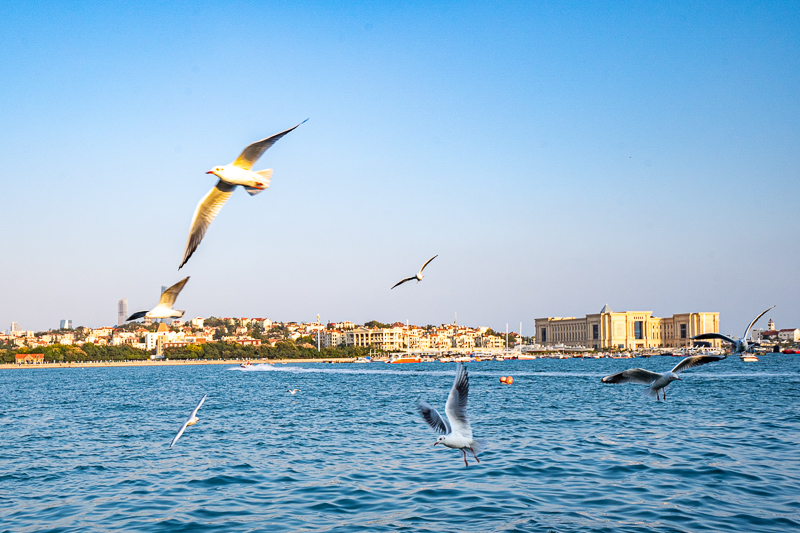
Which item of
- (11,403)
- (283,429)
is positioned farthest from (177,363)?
(283,429)

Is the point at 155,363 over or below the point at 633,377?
below

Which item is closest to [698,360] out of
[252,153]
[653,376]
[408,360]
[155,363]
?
[653,376]

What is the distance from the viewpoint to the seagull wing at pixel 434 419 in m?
6.79

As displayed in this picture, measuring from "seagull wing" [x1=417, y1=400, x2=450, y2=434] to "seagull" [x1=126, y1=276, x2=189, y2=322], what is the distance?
104 inches

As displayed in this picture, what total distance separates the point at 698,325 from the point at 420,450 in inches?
6693

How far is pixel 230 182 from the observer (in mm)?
5117

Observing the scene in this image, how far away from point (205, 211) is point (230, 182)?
0.88 feet

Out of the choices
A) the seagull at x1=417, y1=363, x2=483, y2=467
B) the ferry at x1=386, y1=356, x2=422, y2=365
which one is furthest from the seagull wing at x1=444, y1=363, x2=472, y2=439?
the ferry at x1=386, y1=356, x2=422, y2=365

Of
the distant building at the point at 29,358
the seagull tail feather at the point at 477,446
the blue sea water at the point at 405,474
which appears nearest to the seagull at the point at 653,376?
the seagull tail feather at the point at 477,446

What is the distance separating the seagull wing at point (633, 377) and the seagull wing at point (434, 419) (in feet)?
5.59

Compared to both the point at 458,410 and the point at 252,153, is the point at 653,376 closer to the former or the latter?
the point at 458,410

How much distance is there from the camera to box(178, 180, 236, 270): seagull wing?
4750 mm

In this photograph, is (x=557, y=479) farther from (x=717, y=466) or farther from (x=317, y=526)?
(x=317, y=526)

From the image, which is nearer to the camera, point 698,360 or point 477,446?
point 477,446
